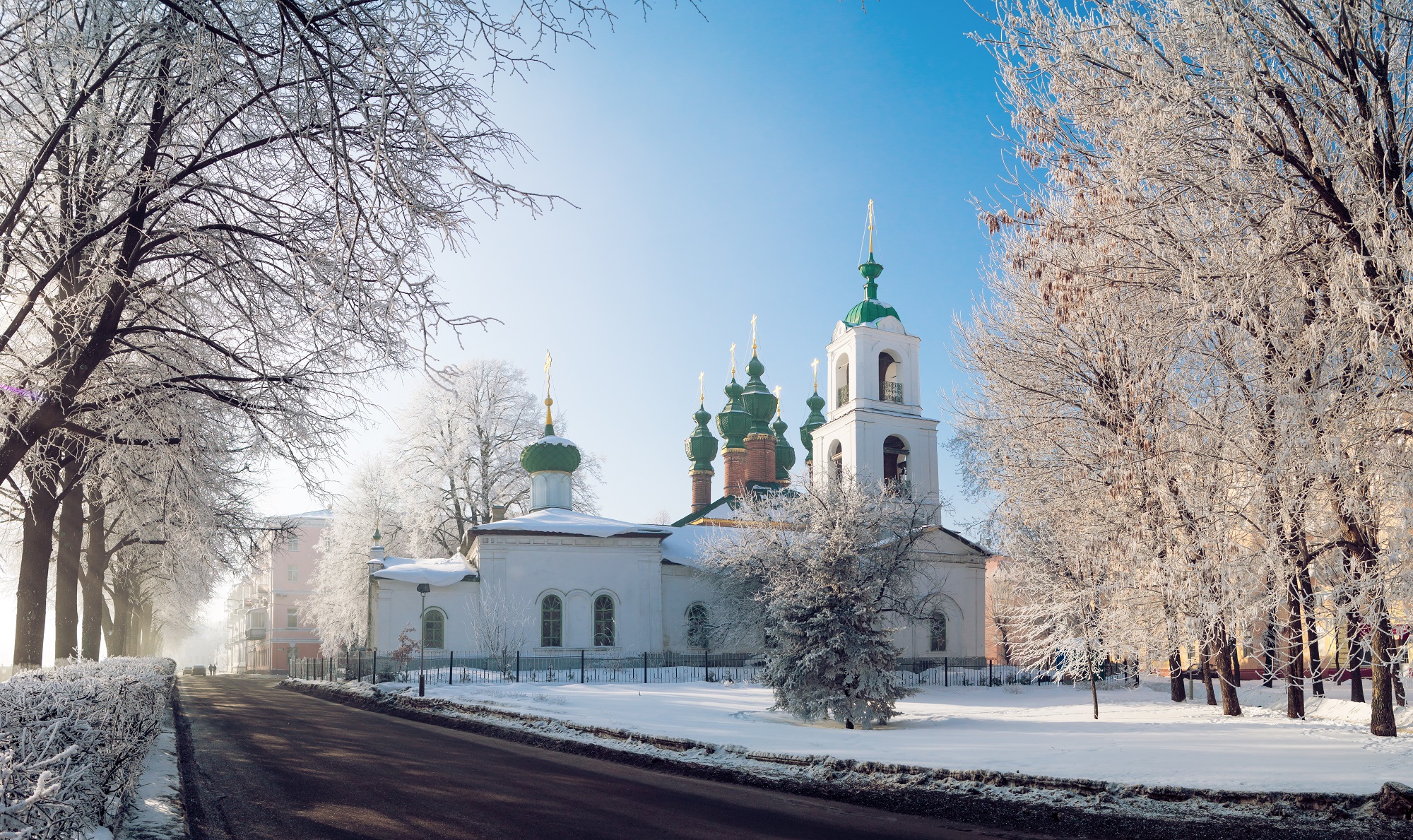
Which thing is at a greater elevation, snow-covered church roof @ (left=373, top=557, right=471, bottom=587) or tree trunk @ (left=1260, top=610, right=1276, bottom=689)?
snow-covered church roof @ (left=373, top=557, right=471, bottom=587)

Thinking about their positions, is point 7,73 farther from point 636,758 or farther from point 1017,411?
point 1017,411

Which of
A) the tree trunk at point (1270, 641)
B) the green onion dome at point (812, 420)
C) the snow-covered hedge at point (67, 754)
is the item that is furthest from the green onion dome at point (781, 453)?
the snow-covered hedge at point (67, 754)

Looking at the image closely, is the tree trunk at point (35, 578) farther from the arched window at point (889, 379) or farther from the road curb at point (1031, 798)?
the arched window at point (889, 379)

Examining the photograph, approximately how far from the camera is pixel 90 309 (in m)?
8.96

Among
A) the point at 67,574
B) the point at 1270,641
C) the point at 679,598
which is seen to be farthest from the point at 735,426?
the point at 1270,641

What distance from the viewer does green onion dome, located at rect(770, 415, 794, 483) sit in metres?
52.0

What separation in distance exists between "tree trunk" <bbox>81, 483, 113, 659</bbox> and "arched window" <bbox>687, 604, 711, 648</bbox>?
61.5ft

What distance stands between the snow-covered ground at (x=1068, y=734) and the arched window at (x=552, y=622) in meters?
7.36

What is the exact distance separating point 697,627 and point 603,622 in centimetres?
363

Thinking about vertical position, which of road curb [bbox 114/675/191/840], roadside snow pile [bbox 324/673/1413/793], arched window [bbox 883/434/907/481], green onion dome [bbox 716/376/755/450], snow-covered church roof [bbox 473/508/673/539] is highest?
green onion dome [bbox 716/376/755/450]

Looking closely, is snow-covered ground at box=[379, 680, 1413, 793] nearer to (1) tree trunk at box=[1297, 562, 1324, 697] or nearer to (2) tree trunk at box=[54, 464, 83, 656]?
(1) tree trunk at box=[1297, 562, 1324, 697]

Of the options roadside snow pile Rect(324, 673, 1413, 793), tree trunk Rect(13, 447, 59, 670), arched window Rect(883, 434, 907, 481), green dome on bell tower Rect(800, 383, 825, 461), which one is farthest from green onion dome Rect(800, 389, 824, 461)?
tree trunk Rect(13, 447, 59, 670)

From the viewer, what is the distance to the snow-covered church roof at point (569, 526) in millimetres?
31781

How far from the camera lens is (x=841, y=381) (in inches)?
1431
